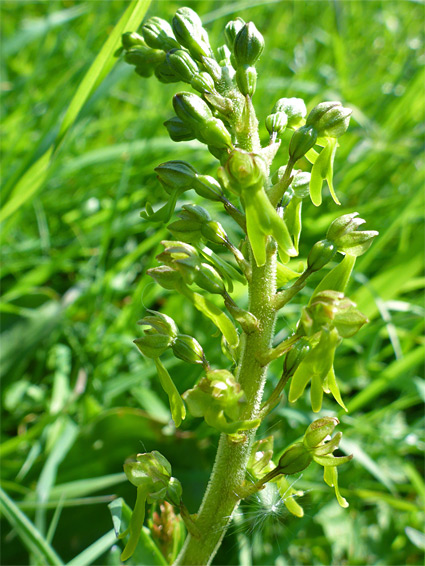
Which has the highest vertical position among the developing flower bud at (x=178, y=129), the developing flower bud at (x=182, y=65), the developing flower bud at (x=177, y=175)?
the developing flower bud at (x=182, y=65)

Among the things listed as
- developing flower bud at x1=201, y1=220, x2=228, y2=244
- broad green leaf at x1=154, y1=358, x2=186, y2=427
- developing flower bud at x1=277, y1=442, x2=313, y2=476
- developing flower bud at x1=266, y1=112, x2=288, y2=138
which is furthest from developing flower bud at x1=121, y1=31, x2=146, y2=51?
developing flower bud at x1=277, y1=442, x2=313, y2=476

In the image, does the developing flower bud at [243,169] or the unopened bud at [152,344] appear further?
the unopened bud at [152,344]

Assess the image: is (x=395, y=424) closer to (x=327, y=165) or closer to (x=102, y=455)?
(x=102, y=455)

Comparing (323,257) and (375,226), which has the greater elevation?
(323,257)

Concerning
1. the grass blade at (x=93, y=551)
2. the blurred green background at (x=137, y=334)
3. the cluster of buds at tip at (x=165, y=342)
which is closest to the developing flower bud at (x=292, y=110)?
the cluster of buds at tip at (x=165, y=342)

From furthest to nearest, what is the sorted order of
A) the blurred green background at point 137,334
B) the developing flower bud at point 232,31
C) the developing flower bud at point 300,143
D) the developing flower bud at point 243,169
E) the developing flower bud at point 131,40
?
the blurred green background at point 137,334, the developing flower bud at point 131,40, the developing flower bud at point 232,31, the developing flower bud at point 300,143, the developing flower bud at point 243,169

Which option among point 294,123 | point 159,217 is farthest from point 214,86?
point 159,217

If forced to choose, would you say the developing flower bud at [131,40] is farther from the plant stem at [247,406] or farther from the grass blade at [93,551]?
the grass blade at [93,551]
